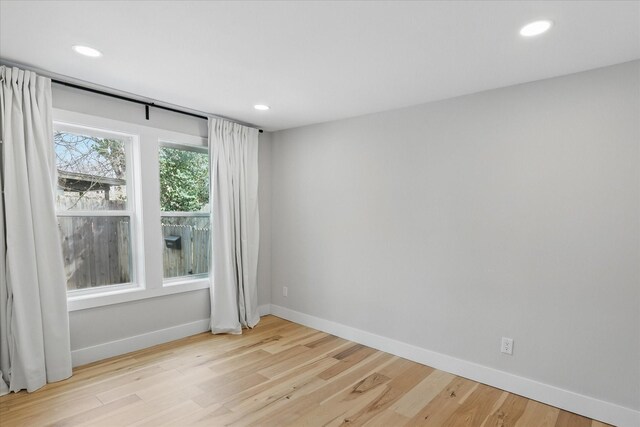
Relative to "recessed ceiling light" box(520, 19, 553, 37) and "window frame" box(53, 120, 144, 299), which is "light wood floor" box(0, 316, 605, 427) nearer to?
"window frame" box(53, 120, 144, 299)

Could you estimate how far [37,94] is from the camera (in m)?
2.53

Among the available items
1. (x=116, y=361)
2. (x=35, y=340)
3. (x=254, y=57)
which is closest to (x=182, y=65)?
(x=254, y=57)

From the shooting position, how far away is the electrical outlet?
8.57ft

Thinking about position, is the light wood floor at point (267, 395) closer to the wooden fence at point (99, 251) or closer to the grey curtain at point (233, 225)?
the grey curtain at point (233, 225)

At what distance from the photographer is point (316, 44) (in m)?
2.01

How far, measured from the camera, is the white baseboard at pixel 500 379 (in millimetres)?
2215

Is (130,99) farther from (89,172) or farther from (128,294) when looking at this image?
(128,294)

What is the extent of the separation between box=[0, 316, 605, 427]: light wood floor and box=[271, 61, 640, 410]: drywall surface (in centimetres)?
35

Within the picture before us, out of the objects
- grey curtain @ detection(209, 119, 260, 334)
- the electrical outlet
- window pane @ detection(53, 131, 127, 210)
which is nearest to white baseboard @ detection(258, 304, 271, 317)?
grey curtain @ detection(209, 119, 260, 334)

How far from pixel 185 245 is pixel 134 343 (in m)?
1.06

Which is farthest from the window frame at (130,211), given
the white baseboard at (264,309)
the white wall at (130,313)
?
the white baseboard at (264,309)

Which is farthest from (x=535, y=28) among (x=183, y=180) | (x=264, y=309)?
(x=264, y=309)

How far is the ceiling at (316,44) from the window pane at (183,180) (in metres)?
0.82

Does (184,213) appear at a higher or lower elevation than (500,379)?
higher
